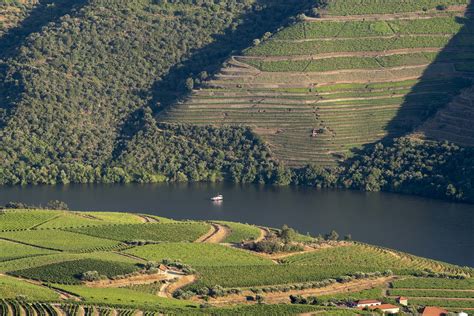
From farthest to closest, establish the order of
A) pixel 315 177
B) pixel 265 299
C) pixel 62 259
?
pixel 315 177 → pixel 62 259 → pixel 265 299

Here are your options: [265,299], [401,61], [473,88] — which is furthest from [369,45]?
[265,299]

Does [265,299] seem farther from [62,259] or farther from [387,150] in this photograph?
[387,150]

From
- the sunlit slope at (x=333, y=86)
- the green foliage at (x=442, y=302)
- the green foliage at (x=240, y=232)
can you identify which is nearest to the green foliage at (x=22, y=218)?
the green foliage at (x=240, y=232)

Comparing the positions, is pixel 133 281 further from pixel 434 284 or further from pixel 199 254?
pixel 434 284

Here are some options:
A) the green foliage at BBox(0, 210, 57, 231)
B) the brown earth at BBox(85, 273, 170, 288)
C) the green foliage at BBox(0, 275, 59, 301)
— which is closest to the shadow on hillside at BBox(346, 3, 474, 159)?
the green foliage at BBox(0, 210, 57, 231)

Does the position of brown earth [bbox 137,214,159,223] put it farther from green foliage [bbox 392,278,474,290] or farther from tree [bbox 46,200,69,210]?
green foliage [bbox 392,278,474,290]

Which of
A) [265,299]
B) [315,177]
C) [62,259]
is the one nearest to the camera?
[265,299]

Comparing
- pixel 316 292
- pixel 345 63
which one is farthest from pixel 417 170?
pixel 316 292
